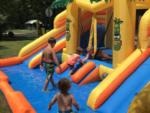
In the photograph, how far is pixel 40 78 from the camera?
31.8 feet

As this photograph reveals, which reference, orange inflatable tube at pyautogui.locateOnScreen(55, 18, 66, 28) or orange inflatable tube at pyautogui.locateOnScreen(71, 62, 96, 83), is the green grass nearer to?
orange inflatable tube at pyautogui.locateOnScreen(55, 18, 66, 28)

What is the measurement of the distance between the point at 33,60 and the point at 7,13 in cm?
1772

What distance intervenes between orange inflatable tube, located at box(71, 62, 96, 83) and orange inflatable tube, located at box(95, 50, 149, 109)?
2.02 meters

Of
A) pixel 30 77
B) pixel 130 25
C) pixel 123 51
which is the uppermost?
pixel 130 25

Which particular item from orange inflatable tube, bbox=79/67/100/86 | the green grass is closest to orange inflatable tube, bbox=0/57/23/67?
the green grass

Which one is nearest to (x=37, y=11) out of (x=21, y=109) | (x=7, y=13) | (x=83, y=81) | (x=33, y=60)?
(x=7, y=13)

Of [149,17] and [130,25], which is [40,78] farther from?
[149,17]

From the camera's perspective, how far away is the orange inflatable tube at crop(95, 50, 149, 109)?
6.50 m

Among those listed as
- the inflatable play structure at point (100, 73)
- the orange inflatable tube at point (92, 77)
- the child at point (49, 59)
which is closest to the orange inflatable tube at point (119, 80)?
the inflatable play structure at point (100, 73)

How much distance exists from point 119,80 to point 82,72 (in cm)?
207

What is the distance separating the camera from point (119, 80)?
6.74 metres

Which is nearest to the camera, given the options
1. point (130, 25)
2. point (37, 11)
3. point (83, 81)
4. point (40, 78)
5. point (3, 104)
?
point (3, 104)

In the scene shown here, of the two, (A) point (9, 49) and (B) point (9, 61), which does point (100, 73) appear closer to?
(B) point (9, 61)

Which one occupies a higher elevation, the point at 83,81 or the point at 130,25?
the point at 130,25
